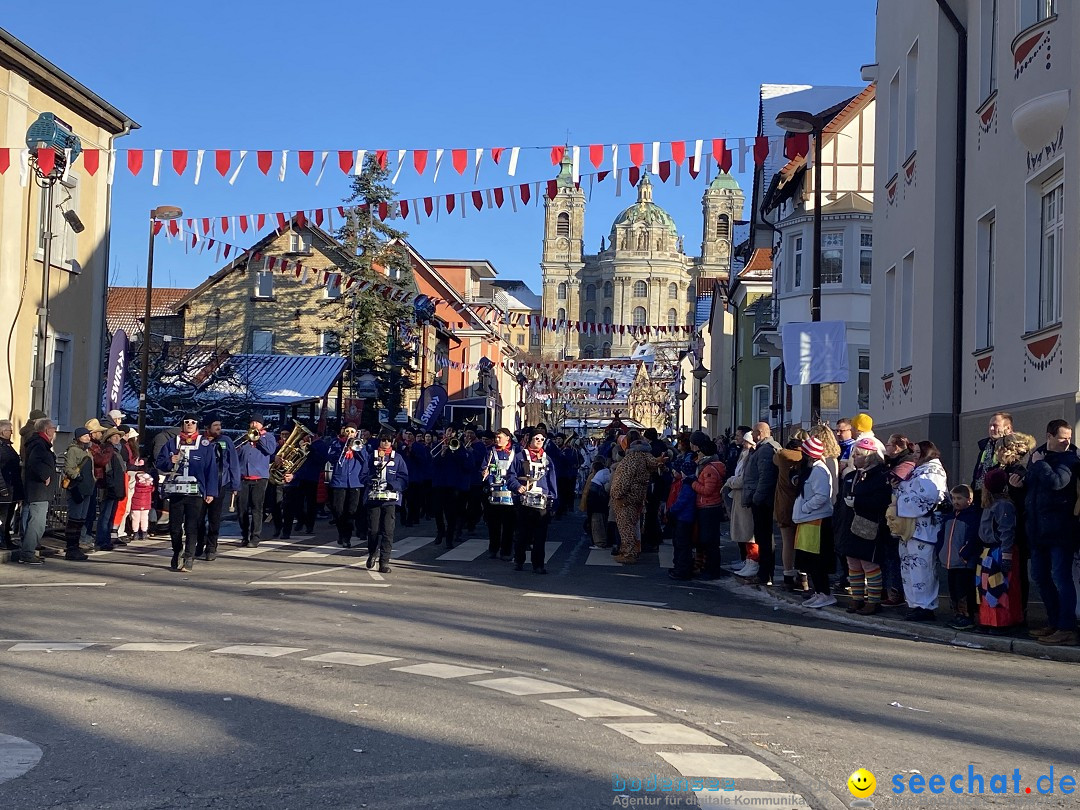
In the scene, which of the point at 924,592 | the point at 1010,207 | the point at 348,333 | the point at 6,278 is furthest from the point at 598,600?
the point at 348,333

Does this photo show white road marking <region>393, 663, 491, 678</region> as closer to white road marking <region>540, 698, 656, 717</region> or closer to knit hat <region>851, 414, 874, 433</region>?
white road marking <region>540, 698, 656, 717</region>

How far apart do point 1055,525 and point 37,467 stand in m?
11.3

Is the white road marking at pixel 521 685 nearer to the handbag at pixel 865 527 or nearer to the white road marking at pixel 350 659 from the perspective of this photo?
the white road marking at pixel 350 659

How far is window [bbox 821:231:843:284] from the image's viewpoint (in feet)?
107

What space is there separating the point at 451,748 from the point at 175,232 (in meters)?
20.2

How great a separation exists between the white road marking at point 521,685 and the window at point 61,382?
18.5m

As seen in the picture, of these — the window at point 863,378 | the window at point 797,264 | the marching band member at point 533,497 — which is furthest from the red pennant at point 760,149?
the window at point 797,264

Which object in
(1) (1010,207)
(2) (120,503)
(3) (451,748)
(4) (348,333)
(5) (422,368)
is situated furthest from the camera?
(5) (422,368)

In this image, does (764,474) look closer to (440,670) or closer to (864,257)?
(440,670)

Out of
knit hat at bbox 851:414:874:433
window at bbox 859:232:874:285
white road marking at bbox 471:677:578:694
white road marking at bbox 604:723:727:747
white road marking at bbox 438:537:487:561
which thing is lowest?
white road marking at bbox 604:723:727:747

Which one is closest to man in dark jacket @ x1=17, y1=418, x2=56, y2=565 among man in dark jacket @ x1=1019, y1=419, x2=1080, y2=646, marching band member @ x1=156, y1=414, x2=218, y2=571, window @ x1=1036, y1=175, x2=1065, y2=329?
marching band member @ x1=156, y1=414, x2=218, y2=571

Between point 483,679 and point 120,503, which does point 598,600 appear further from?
point 120,503

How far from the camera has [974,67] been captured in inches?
649

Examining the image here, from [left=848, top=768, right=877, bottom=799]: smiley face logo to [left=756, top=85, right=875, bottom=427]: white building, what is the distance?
25808 millimetres
